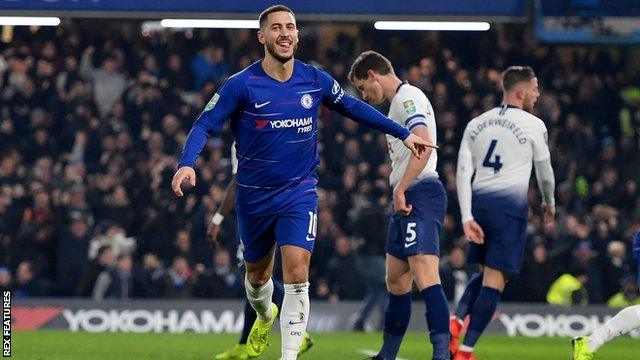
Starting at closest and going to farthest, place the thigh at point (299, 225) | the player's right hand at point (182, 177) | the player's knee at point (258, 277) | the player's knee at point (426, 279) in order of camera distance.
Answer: the player's right hand at point (182, 177) < the thigh at point (299, 225) < the player's knee at point (258, 277) < the player's knee at point (426, 279)

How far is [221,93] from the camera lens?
335 inches

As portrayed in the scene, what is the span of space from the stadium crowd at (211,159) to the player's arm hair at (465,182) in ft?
23.8

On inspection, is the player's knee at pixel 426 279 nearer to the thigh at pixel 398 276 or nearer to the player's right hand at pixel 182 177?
the thigh at pixel 398 276

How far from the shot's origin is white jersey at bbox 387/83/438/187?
9.50 metres

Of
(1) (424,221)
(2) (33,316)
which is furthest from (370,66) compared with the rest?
(2) (33,316)

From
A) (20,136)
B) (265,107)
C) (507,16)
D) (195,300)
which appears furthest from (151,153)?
(265,107)

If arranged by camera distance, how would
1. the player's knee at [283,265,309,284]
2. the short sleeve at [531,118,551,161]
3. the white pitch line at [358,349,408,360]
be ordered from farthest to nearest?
the white pitch line at [358,349,408,360] → the short sleeve at [531,118,551,161] → the player's knee at [283,265,309,284]

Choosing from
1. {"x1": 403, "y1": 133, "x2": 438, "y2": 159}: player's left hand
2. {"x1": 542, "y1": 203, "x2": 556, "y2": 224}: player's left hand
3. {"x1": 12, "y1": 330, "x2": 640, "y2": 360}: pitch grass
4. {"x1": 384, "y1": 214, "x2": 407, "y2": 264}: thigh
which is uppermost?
{"x1": 403, "y1": 133, "x2": 438, "y2": 159}: player's left hand

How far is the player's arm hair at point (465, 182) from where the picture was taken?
10234 mm

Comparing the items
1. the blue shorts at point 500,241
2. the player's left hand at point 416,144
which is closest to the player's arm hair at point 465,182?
the blue shorts at point 500,241

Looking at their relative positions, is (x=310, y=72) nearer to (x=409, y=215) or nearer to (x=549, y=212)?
(x=409, y=215)

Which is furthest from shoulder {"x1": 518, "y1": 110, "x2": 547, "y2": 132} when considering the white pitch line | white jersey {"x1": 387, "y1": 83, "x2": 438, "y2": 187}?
the white pitch line

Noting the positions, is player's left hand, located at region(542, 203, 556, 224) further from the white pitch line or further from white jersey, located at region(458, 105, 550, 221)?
the white pitch line

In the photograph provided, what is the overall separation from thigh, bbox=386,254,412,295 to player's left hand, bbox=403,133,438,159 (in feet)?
4.39
